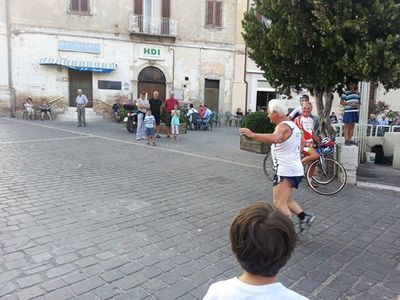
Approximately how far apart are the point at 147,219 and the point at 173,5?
1958cm

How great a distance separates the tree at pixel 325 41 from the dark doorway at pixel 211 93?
49.2ft

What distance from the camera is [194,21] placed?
22.5 meters

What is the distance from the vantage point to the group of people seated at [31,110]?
62.4ft

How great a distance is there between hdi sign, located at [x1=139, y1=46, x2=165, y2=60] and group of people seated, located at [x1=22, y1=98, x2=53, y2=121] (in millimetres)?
6043

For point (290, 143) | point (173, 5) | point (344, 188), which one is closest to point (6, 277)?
point (290, 143)

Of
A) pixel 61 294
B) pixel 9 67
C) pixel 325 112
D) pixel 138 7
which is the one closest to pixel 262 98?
pixel 138 7

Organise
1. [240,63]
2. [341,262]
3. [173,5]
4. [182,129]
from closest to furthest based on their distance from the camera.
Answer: [341,262], [182,129], [173,5], [240,63]

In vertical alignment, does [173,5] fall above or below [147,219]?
above

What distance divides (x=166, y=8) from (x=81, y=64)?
6020 millimetres

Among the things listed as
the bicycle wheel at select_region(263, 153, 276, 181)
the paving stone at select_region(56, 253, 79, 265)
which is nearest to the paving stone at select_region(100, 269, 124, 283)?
the paving stone at select_region(56, 253, 79, 265)

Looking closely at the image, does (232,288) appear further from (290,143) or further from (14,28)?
(14,28)

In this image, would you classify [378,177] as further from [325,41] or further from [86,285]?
[86,285]

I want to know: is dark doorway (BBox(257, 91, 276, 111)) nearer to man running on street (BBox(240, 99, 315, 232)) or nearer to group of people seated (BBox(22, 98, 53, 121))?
group of people seated (BBox(22, 98, 53, 121))

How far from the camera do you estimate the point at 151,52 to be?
71.7 feet
